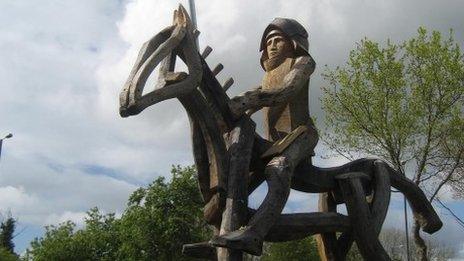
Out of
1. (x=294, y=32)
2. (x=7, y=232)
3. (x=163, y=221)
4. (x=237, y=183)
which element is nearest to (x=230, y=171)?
(x=237, y=183)

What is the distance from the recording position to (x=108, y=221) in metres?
37.4

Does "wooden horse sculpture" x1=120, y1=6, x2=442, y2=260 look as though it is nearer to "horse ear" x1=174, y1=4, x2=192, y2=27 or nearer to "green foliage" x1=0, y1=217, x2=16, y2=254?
"horse ear" x1=174, y1=4, x2=192, y2=27

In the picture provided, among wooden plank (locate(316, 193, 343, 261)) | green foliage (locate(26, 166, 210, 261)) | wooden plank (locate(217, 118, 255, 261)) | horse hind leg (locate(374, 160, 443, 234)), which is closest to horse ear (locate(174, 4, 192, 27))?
wooden plank (locate(217, 118, 255, 261))

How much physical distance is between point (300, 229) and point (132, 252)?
75.6ft

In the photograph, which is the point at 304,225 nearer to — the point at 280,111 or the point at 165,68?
the point at 280,111

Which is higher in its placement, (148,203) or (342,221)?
(148,203)

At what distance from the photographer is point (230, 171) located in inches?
260

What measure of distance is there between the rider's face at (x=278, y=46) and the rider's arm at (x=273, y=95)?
1.44ft

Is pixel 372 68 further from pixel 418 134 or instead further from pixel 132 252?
pixel 132 252

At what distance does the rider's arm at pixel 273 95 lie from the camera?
6941 mm

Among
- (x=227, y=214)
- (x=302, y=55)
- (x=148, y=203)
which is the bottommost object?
(x=227, y=214)

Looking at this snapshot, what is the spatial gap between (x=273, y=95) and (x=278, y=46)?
3.11 feet

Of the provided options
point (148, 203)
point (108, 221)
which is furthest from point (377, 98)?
point (108, 221)

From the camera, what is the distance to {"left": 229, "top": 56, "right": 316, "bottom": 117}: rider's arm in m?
6.94
